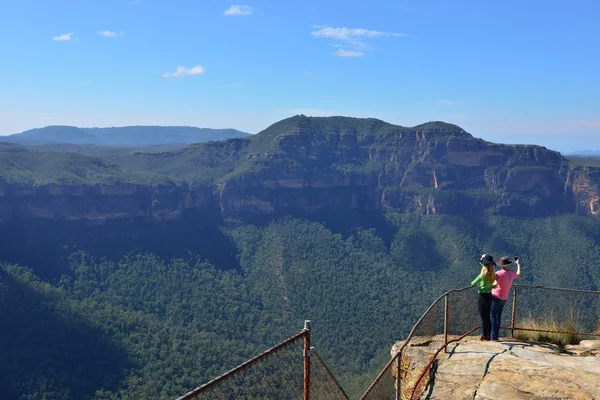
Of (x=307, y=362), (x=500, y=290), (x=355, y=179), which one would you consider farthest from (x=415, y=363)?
(x=355, y=179)

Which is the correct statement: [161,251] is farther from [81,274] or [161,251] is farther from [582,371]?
[582,371]

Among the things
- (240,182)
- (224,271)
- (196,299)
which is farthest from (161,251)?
(240,182)

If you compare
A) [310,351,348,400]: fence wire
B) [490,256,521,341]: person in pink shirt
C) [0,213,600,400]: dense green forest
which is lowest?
[0,213,600,400]: dense green forest

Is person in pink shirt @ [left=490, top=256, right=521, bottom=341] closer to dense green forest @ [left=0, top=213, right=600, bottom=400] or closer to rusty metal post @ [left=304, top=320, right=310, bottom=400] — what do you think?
rusty metal post @ [left=304, top=320, right=310, bottom=400]

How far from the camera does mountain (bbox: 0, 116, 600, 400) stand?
45438mm

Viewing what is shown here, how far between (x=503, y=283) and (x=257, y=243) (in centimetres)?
7873

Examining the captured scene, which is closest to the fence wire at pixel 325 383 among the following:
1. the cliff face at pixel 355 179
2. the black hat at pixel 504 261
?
the black hat at pixel 504 261

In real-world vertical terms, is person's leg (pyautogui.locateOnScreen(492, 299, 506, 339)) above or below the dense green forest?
above

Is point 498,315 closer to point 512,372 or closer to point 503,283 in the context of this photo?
point 503,283

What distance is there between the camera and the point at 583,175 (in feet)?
281

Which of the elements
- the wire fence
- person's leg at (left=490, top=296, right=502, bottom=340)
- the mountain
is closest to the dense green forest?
the mountain

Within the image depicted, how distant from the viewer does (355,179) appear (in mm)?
105750

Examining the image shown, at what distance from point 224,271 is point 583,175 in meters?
67.3

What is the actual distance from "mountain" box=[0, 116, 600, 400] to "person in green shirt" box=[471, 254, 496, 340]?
3032 cm
